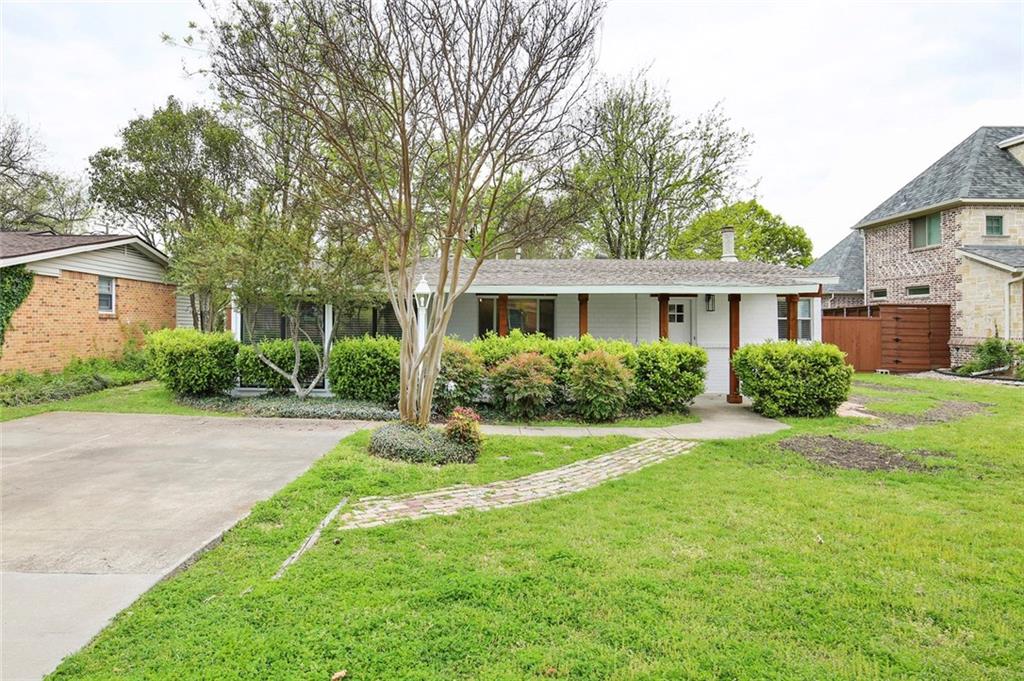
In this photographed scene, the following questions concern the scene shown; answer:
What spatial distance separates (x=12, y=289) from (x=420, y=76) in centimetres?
1129

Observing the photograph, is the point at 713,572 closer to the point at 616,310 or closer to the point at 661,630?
the point at 661,630

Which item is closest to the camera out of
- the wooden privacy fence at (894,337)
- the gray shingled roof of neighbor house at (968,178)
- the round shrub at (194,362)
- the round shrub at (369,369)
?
the round shrub at (369,369)

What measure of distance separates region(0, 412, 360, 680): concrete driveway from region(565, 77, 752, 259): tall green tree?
16.5 metres

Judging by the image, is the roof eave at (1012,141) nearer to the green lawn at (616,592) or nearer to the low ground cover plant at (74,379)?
the green lawn at (616,592)

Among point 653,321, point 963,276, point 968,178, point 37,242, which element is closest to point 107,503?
point 653,321

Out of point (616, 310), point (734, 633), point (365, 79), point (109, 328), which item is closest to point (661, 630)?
point (734, 633)

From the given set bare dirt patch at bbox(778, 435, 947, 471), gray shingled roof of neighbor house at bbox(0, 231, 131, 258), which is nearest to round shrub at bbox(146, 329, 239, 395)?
gray shingled roof of neighbor house at bbox(0, 231, 131, 258)

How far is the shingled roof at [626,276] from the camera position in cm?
1113

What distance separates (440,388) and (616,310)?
5308 millimetres

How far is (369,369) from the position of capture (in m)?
10.1

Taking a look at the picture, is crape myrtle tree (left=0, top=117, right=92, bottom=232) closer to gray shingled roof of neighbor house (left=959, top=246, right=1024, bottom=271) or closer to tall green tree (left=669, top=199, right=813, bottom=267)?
tall green tree (left=669, top=199, right=813, bottom=267)

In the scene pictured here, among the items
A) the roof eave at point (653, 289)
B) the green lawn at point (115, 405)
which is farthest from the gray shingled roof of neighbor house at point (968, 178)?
the green lawn at point (115, 405)

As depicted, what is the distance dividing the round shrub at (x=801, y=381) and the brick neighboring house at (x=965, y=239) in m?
10.8

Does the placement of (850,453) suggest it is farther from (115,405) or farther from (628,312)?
(115,405)
